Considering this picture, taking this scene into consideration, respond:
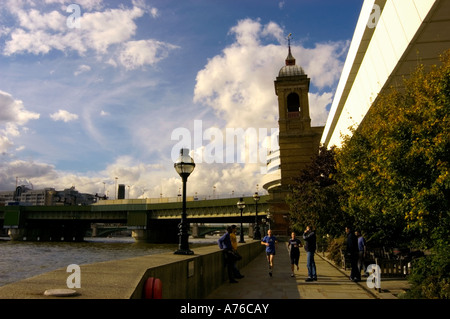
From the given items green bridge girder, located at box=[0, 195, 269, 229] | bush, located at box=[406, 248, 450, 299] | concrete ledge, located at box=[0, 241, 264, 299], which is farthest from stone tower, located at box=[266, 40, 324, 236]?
concrete ledge, located at box=[0, 241, 264, 299]

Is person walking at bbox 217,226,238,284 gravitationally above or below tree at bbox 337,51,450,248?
below

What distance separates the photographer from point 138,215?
74.3 metres

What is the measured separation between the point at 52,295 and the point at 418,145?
841 centimetres

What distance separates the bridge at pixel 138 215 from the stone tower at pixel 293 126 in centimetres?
855

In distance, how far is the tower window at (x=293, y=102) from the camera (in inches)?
2717

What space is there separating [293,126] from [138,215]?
119ft

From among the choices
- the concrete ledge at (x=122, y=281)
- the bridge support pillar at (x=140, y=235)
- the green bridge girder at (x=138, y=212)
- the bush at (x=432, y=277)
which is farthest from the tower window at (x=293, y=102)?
the concrete ledge at (x=122, y=281)

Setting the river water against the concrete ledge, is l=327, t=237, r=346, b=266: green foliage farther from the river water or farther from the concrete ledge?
the river water

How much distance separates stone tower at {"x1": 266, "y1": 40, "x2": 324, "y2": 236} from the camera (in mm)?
64375

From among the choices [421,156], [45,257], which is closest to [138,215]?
[45,257]

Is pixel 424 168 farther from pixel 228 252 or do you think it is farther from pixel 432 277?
pixel 228 252

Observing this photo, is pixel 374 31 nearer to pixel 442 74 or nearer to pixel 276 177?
pixel 442 74

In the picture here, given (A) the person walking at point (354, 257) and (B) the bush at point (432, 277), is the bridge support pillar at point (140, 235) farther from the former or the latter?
(B) the bush at point (432, 277)
